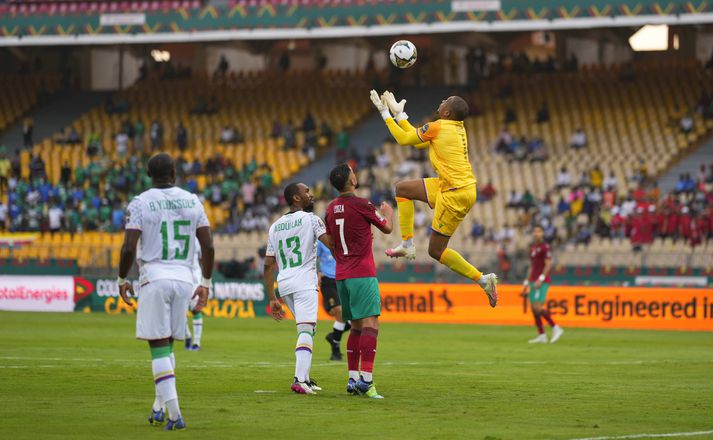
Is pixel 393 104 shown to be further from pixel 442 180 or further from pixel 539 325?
pixel 539 325

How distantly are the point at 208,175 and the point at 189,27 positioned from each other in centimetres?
640

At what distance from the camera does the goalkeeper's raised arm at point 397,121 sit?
1373cm

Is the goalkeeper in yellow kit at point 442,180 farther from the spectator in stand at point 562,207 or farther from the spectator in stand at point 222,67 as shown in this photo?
the spectator in stand at point 222,67

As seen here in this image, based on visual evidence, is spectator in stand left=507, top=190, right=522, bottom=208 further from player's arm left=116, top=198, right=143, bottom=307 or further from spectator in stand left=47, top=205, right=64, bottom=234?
player's arm left=116, top=198, right=143, bottom=307

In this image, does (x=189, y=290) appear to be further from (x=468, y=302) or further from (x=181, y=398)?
(x=468, y=302)

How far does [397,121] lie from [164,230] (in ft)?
14.3

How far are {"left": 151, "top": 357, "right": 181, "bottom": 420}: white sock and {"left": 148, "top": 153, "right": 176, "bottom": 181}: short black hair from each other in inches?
61.1

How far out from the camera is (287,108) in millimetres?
51938

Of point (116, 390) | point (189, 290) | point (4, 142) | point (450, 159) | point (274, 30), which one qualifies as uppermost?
point (274, 30)

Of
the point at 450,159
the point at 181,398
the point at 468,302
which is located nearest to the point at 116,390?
the point at 181,398

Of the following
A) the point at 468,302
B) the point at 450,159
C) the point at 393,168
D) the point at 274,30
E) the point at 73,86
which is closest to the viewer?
the point at 450,159

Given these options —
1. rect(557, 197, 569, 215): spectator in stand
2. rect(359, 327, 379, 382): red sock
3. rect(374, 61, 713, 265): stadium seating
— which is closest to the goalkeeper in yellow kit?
rect(359, 327, 379, 382): red sock

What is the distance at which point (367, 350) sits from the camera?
43.9 feet

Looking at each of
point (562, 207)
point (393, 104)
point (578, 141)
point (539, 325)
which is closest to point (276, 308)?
point (393, 104)
